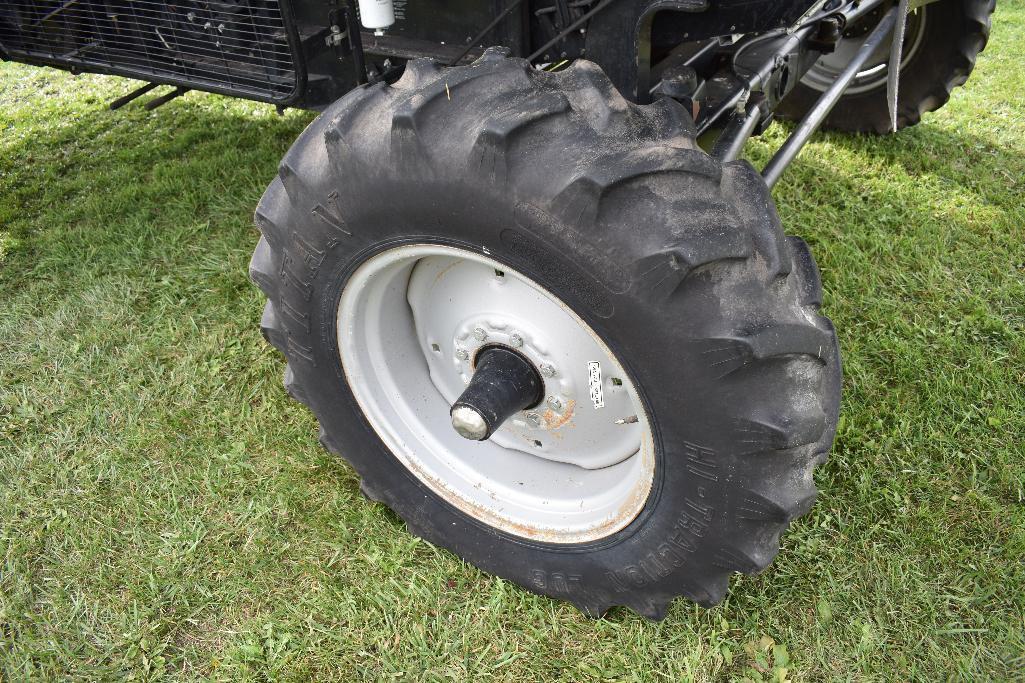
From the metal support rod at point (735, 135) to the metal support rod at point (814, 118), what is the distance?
0.13 m

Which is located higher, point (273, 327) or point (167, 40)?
point (167, 40)

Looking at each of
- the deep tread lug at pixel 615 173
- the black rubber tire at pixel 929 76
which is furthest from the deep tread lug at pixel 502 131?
the black rubber tire at pixel 929 76

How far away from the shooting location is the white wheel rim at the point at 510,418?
187cm

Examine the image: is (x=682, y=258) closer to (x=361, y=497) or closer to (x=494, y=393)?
(x=494, y=393)

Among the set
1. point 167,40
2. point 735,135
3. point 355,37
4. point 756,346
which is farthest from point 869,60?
point 167,40

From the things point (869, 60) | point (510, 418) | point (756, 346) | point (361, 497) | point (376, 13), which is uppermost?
point (376, 13)

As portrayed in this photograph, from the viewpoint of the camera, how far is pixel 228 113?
472cm

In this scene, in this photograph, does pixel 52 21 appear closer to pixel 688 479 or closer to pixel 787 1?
pixel 787 1

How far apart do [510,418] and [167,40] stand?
179cm

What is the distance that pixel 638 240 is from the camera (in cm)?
138

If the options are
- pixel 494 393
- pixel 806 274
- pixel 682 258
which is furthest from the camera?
pixel 494 393

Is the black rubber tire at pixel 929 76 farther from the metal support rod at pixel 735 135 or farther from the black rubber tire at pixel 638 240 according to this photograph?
the black rubber tire at pixel 638 240

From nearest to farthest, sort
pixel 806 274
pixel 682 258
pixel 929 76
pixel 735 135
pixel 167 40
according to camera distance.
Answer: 1. pixel 682 258
2. pixel 806 274
3. pixel 735 135
4. pixel 167 40
5. pixel 929 76

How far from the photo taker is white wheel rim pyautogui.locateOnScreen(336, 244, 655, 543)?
1867mm
